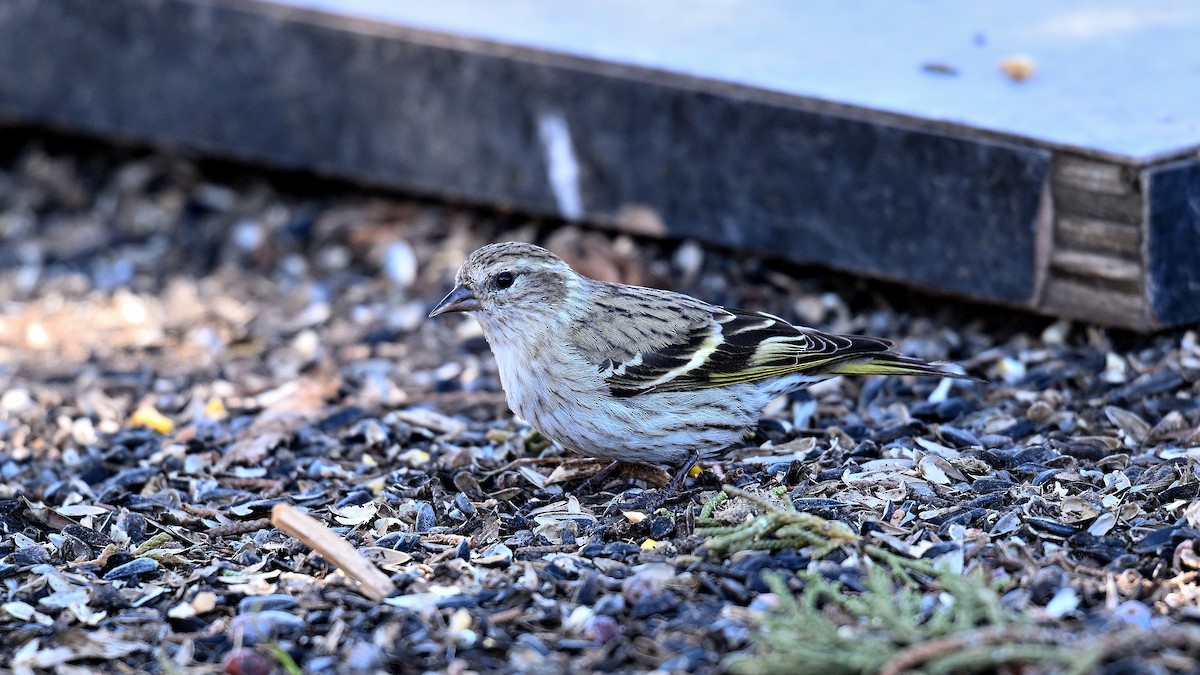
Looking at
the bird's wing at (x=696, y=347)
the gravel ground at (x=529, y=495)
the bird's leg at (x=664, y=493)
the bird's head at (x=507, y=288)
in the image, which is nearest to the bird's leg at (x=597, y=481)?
the gravel ground at (x=529, y=495)

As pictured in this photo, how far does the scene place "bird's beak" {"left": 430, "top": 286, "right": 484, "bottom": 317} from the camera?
16.0 ft

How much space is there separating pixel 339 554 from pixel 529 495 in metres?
1.02

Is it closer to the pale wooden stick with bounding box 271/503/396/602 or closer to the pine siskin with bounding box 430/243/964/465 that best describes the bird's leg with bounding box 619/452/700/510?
the pine siskin with bounding box 430/243/964/465

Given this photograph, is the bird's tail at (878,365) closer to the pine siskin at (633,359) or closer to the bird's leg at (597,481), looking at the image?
Answer: the pine siskin at (633,359)

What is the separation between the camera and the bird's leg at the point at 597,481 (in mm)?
4875

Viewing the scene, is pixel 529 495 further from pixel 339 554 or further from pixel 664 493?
pixel 339 554

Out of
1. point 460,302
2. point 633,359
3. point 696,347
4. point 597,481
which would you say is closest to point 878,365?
point 696,347

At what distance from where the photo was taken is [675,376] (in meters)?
4.83

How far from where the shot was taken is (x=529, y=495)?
4.87 meters

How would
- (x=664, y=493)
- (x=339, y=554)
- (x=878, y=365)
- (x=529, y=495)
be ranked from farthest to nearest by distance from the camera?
(x=878, y=365) → (x=529, y=495) → (x=664, y=493) → (x=339, y=554)

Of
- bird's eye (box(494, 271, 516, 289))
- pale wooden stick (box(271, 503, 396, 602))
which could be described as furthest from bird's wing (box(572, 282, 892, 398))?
pale wooden stick (box(271, 503, 396, 602))

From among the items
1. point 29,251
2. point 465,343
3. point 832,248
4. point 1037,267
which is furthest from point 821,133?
point 29,251

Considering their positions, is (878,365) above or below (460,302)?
below

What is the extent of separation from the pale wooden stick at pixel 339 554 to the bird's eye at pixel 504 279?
1.23 m
